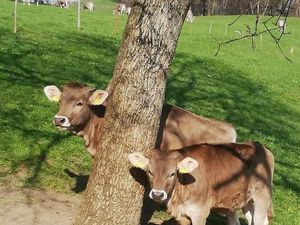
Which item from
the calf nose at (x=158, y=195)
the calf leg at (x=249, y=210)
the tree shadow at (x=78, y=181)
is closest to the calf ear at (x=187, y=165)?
the calf nose at (x=158, y=195)

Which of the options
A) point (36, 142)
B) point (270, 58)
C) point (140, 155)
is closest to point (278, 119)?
point (36, 142)

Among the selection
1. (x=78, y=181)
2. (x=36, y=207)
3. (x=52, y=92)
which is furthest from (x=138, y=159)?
(x=78, y=181)

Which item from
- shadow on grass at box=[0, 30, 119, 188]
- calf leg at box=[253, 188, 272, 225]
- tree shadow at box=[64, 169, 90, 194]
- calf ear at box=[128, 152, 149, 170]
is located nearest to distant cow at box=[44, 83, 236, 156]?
tree shadow at box=[64, 169, 90, 194]

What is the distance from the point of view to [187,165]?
289 inches

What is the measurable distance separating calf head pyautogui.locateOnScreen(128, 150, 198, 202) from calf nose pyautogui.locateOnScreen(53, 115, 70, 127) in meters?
2.04

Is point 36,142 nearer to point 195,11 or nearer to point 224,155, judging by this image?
point 224,155

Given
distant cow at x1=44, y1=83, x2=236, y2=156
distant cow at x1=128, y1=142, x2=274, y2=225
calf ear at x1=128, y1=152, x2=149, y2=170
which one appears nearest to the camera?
calf ear at x1=128, y1=152, x2=149, y2=170

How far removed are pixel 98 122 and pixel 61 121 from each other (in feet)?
2.46

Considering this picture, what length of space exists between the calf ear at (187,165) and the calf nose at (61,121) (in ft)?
7.34

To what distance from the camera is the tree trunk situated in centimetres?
654

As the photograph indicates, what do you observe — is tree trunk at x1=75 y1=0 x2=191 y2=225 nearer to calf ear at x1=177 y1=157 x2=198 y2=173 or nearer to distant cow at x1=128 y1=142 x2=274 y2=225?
distant cow at x1=128 y1=142 x2=274 y2=225

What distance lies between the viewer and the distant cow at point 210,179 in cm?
720

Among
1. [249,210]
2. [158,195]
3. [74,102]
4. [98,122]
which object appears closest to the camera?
[158,195]

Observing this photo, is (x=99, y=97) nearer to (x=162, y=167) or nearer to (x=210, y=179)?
(x=162, y=167)
